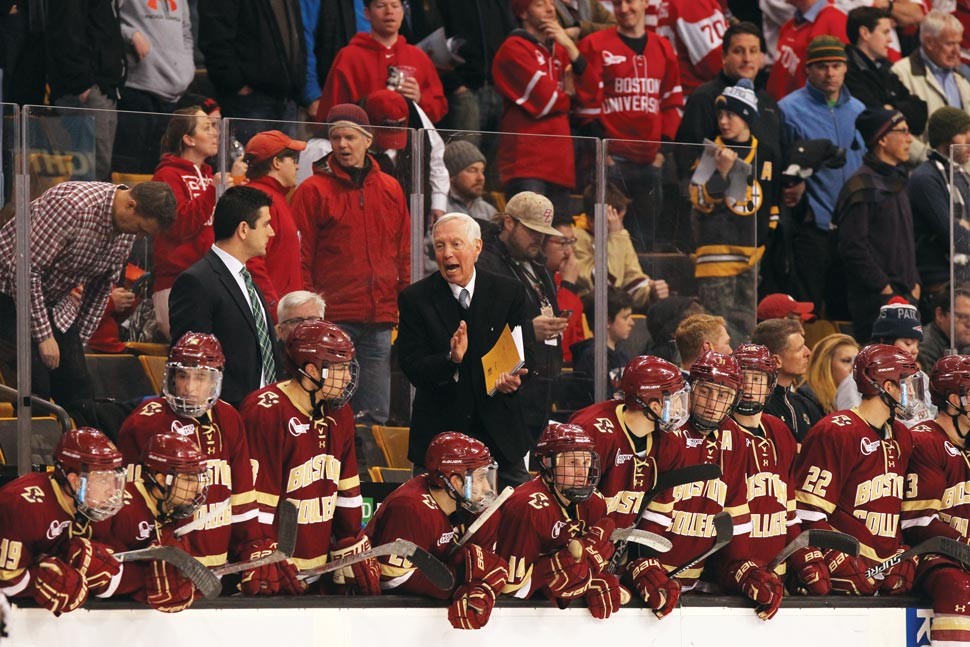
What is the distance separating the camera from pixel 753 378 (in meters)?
6.35

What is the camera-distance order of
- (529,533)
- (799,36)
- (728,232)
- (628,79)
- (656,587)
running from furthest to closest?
(799,36), (628,79), (728,232), (656,587), (529,533)

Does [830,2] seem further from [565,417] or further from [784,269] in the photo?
[565,417]

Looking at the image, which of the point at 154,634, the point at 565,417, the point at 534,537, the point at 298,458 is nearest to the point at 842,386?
the point at 565,417

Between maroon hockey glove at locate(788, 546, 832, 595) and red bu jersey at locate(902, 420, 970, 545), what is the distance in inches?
18.0

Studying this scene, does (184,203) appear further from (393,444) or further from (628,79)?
(628,79)

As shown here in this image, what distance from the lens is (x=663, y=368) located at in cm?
606

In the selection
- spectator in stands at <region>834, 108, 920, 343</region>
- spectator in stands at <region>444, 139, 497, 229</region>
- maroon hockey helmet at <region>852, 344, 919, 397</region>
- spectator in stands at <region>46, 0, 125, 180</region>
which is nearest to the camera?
maroon hockey helmet at <region>852, 344, 919, 397</region>

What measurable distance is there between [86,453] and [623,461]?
6.10 feet

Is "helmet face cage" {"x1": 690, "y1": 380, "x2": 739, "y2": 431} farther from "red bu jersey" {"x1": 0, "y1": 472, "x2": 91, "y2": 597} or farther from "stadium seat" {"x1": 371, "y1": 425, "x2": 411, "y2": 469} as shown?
"red bu jersey" {"x1": 0, "y1": 472, "x2": 91, "y2": 597}

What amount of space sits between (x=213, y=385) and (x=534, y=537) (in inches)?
43.3

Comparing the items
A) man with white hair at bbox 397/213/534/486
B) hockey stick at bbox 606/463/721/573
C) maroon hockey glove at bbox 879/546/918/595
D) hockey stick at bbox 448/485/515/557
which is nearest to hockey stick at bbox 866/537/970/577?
maroon hockey glove at bbox 879/546/918/595

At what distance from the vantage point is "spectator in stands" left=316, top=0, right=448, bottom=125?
8344mm

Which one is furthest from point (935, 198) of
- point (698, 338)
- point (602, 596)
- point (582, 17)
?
point (602, 596)

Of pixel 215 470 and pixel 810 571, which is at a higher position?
pixel 215 470
